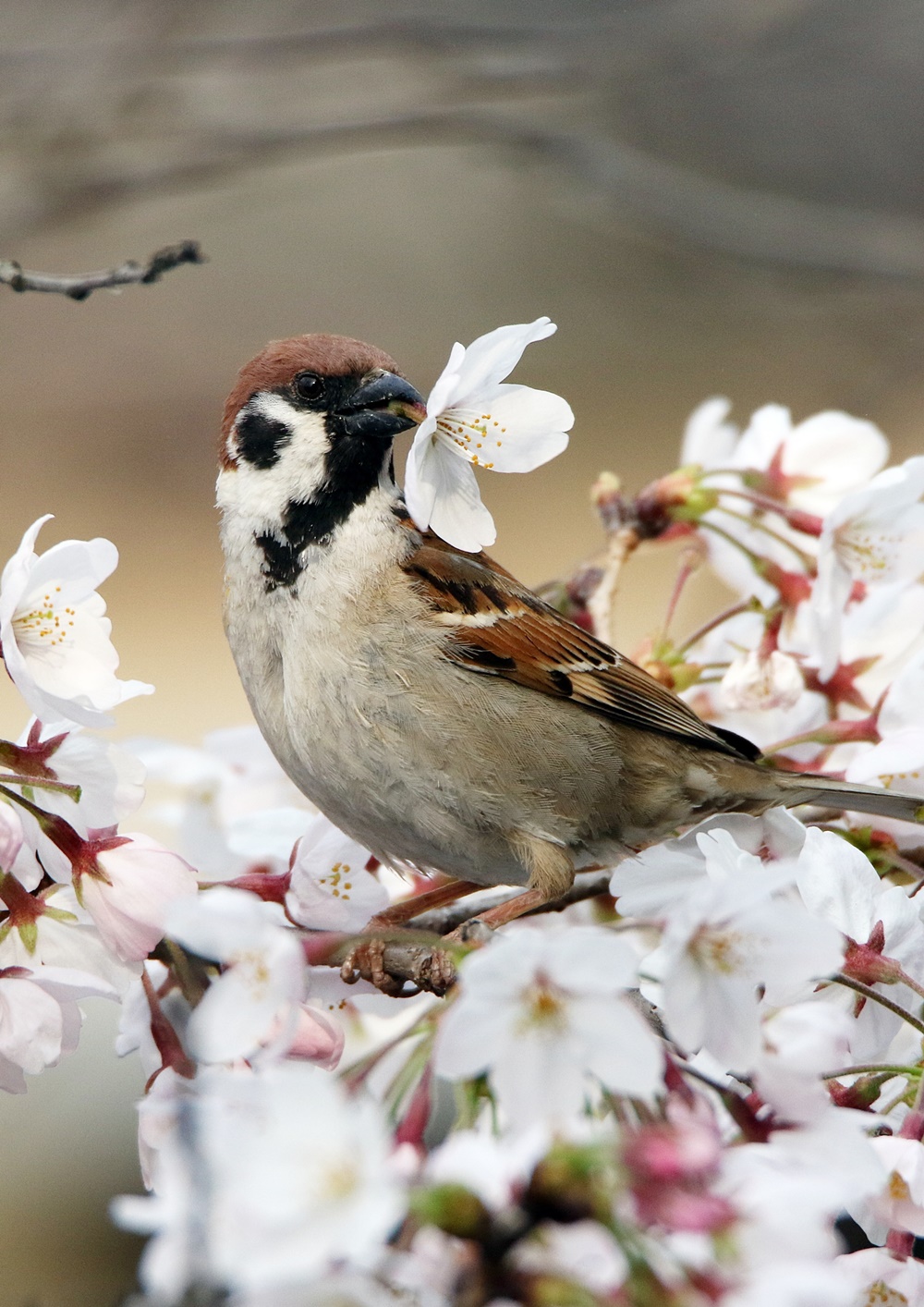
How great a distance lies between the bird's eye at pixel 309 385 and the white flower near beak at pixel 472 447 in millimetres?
548

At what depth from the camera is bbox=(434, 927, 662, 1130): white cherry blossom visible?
2.24ft

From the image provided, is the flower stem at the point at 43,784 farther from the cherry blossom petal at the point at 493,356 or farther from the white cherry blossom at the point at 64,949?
the cherry blossom petal at the point at 493,356

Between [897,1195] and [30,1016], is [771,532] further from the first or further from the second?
[30,1016]

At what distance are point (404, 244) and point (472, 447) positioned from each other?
9.90 metres

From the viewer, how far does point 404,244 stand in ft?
34.7

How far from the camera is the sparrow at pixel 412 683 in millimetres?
1492

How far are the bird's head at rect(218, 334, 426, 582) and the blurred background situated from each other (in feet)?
1.21

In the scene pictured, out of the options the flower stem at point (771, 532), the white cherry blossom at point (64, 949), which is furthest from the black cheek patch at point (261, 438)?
the white cherry blossom at point (64, 949)

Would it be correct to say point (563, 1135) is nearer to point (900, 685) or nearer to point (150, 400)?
point (900, 685)

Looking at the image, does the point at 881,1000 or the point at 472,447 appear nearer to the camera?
the point at 881,1000

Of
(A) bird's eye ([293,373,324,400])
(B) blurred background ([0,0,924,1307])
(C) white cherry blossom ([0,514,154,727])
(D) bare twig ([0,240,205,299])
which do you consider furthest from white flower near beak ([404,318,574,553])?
(B) blurred background ([0,0,924,1307])

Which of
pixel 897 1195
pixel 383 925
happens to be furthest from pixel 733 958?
pixel 383 925

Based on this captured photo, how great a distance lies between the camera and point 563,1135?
25.9 inches

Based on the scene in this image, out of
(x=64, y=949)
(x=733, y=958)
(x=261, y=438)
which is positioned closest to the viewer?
(x=733, y=958)
